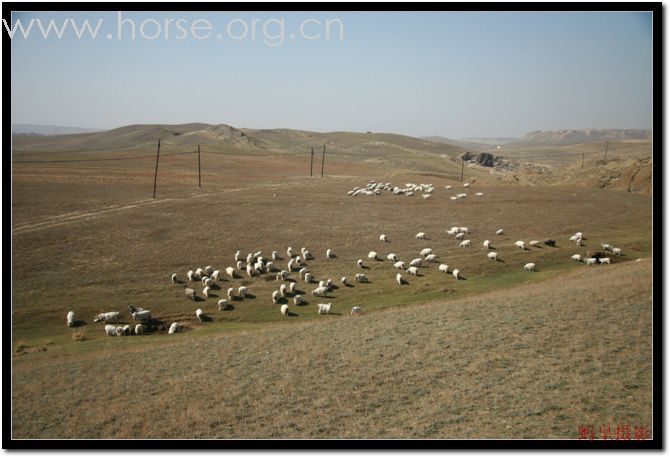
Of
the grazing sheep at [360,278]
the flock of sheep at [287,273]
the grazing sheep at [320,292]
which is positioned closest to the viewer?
the flock of sheep at [287,273]

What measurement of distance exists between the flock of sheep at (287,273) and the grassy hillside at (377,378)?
2.84 meters

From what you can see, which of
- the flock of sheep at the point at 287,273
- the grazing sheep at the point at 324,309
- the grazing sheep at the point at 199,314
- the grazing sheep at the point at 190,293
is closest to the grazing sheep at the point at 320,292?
the flock of sheep at the point at 287,273

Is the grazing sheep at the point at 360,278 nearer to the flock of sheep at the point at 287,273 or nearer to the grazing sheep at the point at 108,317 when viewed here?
the flock of sheep at the point at 287,273

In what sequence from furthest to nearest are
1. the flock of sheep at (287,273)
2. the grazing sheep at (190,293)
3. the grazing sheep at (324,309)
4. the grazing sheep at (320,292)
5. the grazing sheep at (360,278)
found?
the grazing sheep at (360,278), the grazing sheep at (320,292), the grazing sheep at (190,293), the grazing sheep at (324,309), the flock of sheep at (287,273)

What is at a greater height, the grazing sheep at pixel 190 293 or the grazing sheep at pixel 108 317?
the grazing sheep at pixel 190 293

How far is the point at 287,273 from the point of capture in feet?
96.4

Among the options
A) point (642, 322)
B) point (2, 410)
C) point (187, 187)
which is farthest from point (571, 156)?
point (2, 410)

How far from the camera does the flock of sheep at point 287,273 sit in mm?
22969

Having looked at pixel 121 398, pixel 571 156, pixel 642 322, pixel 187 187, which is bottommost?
pixel 121 398

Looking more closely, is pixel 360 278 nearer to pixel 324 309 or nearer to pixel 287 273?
pixel 287 273

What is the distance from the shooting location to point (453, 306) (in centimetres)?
2089

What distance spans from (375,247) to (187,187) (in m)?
34.1

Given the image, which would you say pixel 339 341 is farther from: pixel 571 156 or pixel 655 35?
pixel 571 156

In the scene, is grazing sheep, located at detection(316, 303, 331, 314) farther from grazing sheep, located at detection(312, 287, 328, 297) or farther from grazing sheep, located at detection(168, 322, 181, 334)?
grazing sheep, located at detection(168, 322, 181, 334)
